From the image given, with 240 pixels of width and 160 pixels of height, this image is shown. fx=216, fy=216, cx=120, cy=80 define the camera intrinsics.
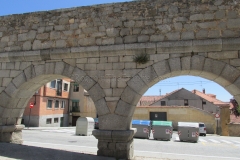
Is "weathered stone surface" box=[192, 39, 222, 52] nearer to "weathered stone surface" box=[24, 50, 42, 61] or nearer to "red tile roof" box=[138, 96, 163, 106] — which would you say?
"weathered stone surface" box=[24, 50, 42, 61]

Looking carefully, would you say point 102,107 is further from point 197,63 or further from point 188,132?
point 188,132

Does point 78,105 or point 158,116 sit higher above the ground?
point 78,105

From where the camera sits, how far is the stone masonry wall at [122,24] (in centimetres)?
503

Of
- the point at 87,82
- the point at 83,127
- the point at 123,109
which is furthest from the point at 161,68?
the point at 83,127

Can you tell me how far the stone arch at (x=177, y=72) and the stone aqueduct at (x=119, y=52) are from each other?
2 cm

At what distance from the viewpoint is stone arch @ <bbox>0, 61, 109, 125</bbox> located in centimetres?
536

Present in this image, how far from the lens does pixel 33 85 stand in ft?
20.9

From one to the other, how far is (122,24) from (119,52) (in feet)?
2.47

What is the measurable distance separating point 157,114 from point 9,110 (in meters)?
17.6

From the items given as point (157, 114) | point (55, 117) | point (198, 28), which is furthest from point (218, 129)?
point (198, 28)

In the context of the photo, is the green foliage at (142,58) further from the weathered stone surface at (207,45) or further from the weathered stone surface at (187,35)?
the weathered stone surface at (207,45)

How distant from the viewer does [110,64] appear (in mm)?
5438

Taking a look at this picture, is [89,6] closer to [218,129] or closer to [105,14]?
[105,14]

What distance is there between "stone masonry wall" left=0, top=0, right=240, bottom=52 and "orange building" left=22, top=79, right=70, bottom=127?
1586 centimetres
